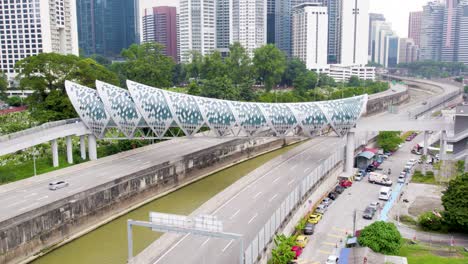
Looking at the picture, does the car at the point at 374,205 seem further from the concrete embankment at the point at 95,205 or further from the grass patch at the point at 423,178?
the concrete embankment at the point at 95,205

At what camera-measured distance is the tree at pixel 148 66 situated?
290 ft

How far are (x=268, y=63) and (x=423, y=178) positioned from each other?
6794 centimetres

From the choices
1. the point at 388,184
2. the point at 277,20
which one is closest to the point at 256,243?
the point at 388,184

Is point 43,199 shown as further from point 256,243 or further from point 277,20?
point 277,20

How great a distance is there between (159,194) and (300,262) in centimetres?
2030

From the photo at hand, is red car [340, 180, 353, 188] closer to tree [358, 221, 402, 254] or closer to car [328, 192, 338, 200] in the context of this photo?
car [328, 192, 338, 200]

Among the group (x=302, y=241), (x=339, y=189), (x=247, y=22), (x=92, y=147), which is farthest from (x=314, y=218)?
(x=247, y=22)

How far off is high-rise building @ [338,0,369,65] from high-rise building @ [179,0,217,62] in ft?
166

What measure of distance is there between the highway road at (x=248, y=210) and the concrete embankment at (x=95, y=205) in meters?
8.32

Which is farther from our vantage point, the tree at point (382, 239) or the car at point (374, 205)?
the car at point (374, 205)

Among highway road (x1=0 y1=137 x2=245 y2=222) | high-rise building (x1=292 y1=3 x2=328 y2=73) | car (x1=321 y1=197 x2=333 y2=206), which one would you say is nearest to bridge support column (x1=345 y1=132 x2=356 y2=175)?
car (x1=321 y1=197 x2=333 y2=206)

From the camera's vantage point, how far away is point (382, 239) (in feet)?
89.6

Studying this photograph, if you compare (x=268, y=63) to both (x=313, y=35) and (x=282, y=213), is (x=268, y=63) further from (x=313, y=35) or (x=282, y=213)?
(x=282, y=213)

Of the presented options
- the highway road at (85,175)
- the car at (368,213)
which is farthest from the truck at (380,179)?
the highway road at (85,175)
